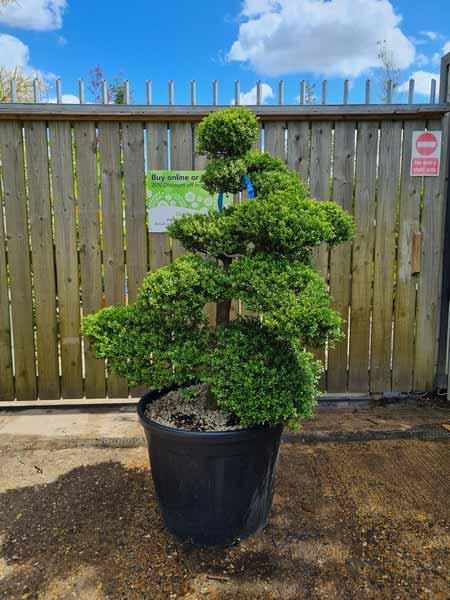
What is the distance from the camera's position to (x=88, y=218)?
308 cm

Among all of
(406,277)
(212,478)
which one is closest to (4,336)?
(212,478)

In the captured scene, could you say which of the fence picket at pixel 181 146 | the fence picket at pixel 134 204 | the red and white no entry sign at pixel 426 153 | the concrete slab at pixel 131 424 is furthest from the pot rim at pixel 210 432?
the red and white no entry sign at pixel 426 153

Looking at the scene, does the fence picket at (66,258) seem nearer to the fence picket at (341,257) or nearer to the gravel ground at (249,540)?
the gravel ground at (249,540)

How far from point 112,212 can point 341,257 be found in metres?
1.60

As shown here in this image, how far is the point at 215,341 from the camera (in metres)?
1.94

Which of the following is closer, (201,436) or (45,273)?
(201,436)

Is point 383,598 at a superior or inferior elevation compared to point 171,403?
inferior

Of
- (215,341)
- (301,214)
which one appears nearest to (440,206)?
(301,214)

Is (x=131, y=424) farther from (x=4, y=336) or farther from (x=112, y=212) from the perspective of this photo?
(x=112, y=212)

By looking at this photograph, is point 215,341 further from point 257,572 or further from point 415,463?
point 415,463

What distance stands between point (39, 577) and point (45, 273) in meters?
1.94

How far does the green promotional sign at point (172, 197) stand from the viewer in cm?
306

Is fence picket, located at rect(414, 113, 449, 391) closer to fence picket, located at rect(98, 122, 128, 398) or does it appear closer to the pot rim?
the pot rim

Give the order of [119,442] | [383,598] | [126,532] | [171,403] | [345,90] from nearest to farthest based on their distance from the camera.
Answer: [383,598] → [126,532] → [171,403] → [119,442] → [345,90]
